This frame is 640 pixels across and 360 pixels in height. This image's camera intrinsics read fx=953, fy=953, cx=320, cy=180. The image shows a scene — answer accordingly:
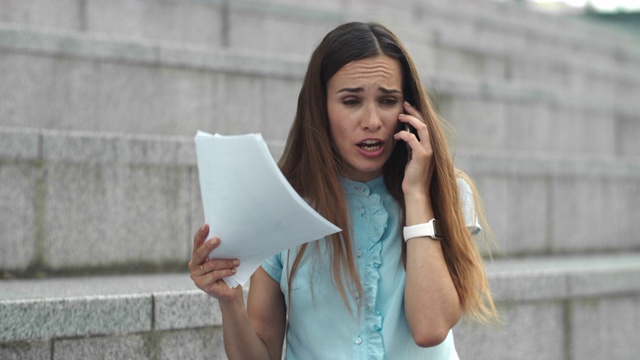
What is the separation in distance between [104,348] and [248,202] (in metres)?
1.42

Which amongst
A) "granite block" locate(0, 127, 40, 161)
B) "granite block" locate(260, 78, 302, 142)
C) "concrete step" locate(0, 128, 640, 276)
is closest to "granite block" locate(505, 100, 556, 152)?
"granite block" locate(260, 78, 302, 142)

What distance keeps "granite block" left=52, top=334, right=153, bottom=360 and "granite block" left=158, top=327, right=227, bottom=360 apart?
0.24 feet

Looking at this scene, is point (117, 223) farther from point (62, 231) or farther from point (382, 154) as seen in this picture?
point (382, 154)

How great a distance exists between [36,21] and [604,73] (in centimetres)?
636

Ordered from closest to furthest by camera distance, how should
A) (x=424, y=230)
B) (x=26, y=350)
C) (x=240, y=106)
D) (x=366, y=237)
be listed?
1. (x=424, y=230)
2. (x=366, y=237)
3. (x=26, y=350)
4. (x=240, y=106)

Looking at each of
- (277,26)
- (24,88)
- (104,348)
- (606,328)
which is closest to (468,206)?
(104,348)

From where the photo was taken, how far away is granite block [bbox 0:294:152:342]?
3.29 m

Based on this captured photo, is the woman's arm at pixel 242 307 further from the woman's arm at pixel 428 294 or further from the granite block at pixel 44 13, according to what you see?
the granite block at pixel 44 13

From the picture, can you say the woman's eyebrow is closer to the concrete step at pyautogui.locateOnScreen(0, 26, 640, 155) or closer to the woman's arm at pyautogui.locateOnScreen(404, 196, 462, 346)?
the woman's arm at pyautogui.locateOnScreen(404, 196, 462, 346)

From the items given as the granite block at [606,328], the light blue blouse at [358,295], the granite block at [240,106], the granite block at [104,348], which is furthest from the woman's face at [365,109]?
the granite block at [240,106]

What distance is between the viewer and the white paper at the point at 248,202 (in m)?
2.27

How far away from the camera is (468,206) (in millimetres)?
2898

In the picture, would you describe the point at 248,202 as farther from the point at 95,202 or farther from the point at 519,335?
the point at 519,335

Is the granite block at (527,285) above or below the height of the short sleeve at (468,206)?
below
